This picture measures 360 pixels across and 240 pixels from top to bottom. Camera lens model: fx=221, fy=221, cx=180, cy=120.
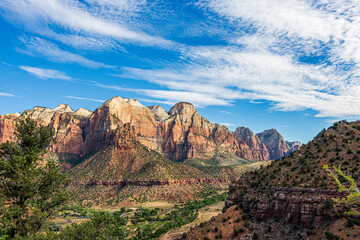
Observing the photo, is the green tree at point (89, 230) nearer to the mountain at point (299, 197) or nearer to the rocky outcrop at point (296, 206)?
the mountain at point (299, 197)

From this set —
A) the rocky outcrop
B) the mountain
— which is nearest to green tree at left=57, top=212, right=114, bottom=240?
the mountain

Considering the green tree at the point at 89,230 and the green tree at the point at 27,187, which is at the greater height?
the green tree at the point at 27,187

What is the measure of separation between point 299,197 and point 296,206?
1.45 meters

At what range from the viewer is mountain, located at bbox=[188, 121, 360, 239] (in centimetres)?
3033

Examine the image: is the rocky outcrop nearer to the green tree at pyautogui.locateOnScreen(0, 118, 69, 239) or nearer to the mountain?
the mountain

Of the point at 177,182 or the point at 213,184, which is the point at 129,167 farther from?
the point at 213,184

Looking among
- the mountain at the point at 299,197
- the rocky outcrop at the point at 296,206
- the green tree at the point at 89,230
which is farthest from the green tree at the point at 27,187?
the rocky outcrop at the point at 296,206

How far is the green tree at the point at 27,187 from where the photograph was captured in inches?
717

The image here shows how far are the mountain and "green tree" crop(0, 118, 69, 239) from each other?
1115 inches

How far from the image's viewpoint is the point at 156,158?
171 metres

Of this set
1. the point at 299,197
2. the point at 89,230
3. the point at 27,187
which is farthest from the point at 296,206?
the point at 27,187

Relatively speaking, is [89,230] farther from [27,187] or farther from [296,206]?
[296,206]

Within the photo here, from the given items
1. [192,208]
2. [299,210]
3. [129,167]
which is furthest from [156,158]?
[299,210]

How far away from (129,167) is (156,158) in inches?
925
